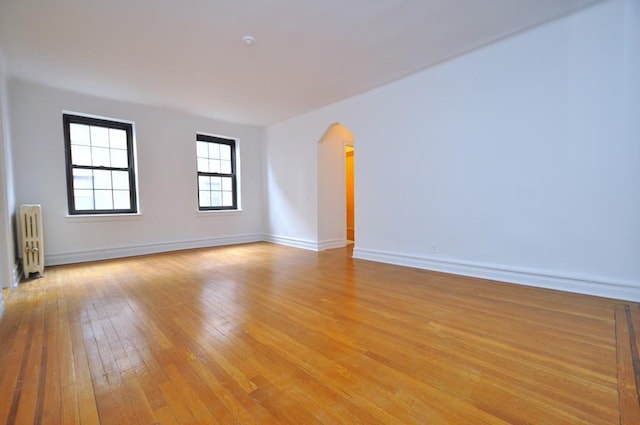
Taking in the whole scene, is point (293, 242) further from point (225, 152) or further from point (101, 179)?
point (101, 179)

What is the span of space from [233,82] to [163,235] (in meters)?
3.16

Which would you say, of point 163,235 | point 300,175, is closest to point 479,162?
point 300,175

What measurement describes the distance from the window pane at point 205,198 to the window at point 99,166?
121 cm

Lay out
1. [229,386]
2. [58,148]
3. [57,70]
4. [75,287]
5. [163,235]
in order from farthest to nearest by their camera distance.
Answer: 1. [163,235]
2. [58,148]
3. [57,70]
4. [75,287]
5. [229,386]

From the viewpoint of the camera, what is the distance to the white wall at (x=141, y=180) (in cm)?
413

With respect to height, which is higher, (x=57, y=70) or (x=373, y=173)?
(x=57, y=70)

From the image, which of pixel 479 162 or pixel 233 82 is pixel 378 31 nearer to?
pixel 479 162

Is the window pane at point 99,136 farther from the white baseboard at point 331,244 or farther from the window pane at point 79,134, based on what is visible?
the white baseboard at point 331,244

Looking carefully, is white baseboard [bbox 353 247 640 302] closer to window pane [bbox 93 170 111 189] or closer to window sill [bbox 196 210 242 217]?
window sill [bbox 196 210 242 217]

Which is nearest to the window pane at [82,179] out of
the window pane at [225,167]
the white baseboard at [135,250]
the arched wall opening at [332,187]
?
the white baseboard at [135,250]

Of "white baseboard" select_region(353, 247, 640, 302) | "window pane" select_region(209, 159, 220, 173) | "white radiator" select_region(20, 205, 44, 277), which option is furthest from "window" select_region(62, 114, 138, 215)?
"white baseboard" select_region(353, 247, 640, 302)

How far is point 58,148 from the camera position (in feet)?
14.2

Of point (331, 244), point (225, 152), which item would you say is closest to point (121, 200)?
point (225, 152)

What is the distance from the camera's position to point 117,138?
196 inches
